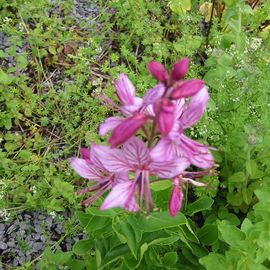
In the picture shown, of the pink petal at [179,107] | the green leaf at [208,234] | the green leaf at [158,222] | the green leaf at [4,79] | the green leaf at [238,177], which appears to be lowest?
the green leaf at [4,79]

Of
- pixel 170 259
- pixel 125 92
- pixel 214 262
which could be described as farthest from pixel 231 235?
pixel 125 92

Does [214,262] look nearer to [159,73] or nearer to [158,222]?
[158,222]

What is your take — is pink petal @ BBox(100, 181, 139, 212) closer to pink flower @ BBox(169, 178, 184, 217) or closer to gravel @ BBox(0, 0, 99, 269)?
pink flower @ BBox(169, 178, 184, 217)

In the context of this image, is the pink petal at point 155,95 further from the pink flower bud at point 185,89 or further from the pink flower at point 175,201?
the pink flower at point 175,201

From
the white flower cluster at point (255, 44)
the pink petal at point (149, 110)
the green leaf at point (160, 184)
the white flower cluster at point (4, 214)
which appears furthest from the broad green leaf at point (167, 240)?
the white flower cluster at point (255, 44)

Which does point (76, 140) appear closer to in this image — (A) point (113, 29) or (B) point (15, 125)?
(B) point (15, 125)

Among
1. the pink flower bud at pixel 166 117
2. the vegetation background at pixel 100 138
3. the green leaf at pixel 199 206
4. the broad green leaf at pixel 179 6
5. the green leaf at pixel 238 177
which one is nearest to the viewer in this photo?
the pink flower bud at pixel 166 117

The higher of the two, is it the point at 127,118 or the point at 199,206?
the point at 127,118

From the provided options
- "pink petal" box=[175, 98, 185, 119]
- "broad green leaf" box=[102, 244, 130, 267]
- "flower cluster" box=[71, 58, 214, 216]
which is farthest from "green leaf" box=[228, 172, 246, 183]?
"pink petal" box=[175, 98, 185, 119]
